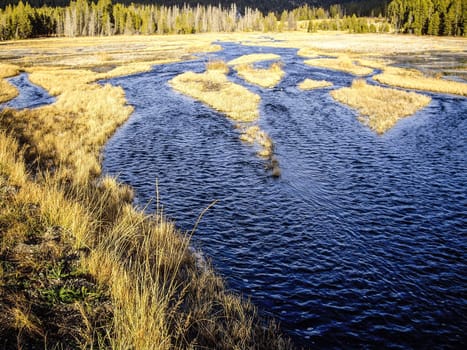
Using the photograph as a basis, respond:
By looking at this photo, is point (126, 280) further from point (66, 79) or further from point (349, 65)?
point (349, 65)

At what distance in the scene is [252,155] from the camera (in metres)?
24.8

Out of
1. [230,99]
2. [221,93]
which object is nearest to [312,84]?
[221,93]

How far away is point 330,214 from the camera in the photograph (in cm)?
1647

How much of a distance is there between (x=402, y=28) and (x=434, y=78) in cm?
13321

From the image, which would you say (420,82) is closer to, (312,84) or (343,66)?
(312,84)

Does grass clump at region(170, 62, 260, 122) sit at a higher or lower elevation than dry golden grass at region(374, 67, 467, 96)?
lower

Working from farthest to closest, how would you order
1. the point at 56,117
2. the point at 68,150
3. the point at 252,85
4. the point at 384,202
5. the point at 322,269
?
1. the point at 252,85
2. the point at 56,117
3. the point at 68,150
4. the point at 384,202
5. the point at 322,269

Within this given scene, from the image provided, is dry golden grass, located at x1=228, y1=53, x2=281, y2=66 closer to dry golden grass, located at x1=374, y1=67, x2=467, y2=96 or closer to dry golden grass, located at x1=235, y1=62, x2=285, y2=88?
dry golden grass, located at x1=235, y1=62, x2=285, y2=88

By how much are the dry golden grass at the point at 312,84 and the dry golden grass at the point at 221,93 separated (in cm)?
870

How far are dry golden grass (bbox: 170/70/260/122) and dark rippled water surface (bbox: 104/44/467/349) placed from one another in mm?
2555

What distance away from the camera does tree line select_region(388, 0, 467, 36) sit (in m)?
133

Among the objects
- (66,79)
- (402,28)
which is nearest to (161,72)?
(66,79)

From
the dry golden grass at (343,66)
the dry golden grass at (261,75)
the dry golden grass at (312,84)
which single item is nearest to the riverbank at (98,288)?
the dry golden grass at (312,84)

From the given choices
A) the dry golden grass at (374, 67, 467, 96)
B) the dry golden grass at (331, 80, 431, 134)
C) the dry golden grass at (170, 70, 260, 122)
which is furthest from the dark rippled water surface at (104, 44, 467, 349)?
the dry golden grass at (374, 67, 467, 96)
